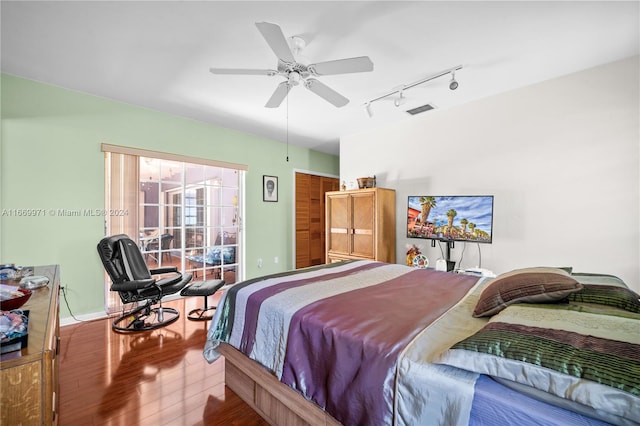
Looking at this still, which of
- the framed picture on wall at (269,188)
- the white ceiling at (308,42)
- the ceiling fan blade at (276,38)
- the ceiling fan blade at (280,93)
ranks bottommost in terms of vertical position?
the framed picture on wall at (269,188)

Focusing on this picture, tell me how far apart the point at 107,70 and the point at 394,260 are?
416cm

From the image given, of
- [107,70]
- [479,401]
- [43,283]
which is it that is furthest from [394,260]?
[107,70]

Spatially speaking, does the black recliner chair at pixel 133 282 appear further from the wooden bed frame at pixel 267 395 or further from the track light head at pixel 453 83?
the track light head at pixel 453 83

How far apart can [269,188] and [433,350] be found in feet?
14.2

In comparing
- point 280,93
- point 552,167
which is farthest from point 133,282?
point 552,167

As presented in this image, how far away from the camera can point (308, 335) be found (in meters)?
1.30

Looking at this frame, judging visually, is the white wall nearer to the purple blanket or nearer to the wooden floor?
the purple blanket

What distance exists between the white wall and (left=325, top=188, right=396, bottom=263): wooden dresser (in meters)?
0.47

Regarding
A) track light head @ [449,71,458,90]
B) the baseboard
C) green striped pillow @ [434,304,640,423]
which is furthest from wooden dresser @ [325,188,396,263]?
the baseboard

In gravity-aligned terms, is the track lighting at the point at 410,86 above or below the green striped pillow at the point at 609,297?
above

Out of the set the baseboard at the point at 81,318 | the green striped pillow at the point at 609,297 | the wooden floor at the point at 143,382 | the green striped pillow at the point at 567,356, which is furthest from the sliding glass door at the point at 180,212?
the green striped pillow at the point at 609,297

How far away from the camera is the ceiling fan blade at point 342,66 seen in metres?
1.92

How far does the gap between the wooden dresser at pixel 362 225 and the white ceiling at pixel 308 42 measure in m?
1.43

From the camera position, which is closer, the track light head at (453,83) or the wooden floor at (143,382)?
the wooden floor at (143,382)
